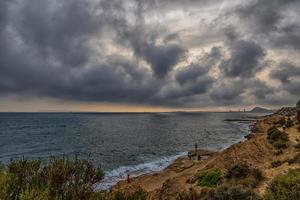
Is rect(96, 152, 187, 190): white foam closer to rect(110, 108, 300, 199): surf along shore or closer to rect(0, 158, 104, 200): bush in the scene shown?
rect(110, 108, 300, 199): surf along shore

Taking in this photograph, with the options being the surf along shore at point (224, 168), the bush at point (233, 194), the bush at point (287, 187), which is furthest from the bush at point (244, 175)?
the bush at point (233, 194)

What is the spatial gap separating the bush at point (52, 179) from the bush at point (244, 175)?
31.5ft

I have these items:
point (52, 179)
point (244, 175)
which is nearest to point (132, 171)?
point (244, 175)

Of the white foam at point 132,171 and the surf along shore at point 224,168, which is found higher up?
the surf along shore at point 224,168

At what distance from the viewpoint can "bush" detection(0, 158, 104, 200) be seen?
9.94 meters

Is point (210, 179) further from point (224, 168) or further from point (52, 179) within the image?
point (52, 179)

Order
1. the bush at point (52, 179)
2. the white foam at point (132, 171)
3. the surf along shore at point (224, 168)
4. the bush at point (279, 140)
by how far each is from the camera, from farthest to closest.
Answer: the bush at point (279, 140) < the white foam at point (132, 171) < the surf along shore at point (224, 168) < the bush at point (52, 179)

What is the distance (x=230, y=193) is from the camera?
1345 cm

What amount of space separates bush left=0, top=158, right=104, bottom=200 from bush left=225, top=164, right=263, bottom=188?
960 cm

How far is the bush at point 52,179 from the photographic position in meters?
9.94

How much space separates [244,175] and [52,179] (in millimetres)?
13354

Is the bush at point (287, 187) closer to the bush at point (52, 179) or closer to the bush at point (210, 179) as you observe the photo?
the bush at point (210, 179)

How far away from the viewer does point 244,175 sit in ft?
63.4

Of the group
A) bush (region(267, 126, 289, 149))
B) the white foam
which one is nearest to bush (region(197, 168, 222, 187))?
the white foam
